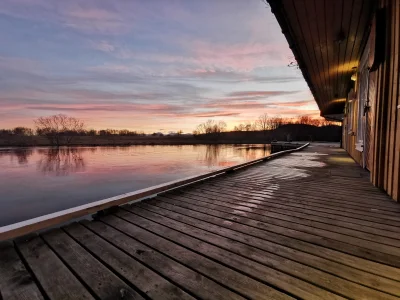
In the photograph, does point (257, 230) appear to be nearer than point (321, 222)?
Yes

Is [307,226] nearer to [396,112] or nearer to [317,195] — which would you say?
[317,195]

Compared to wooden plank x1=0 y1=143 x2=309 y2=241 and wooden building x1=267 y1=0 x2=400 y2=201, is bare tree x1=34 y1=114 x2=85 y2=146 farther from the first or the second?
wooden building x1=267 y1=0 x2=400 y2=201

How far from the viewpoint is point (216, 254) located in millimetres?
1368

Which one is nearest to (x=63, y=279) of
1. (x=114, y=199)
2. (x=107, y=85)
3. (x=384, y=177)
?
(x=114, y=199)

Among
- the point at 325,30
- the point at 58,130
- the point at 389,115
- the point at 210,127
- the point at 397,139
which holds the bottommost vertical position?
the point at 397,139

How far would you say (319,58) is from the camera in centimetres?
525

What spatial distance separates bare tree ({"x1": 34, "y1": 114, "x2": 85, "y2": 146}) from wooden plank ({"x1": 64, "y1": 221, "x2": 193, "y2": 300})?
49.7m

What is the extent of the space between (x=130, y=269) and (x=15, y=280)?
596 millimetres

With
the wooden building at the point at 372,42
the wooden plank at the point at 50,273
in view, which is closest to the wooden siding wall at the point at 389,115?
the wooden building at the point at 372,42

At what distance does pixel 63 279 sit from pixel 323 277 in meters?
1.42

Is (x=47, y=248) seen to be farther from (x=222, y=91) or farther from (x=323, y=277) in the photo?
(x=222, y=91)

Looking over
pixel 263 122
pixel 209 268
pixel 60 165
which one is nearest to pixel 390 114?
pixel 209 268

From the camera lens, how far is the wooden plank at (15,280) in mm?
1004

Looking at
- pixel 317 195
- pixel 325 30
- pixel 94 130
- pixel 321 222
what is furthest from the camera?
pixel 94 130
